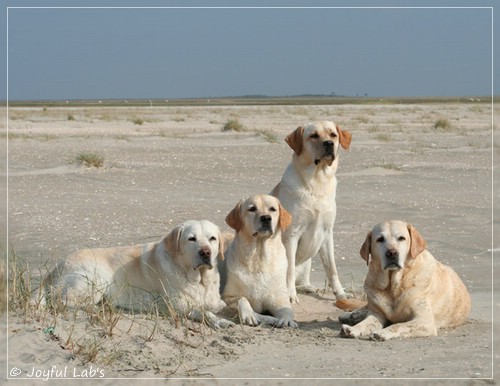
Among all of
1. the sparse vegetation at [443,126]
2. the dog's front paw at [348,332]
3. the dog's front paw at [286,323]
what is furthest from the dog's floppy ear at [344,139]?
the sparse vegetation at [443,126]

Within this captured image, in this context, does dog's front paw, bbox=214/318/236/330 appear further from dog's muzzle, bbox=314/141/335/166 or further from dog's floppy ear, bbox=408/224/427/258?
dog's muzzle, bbox=314/141/335/166

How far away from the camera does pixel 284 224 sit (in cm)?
844

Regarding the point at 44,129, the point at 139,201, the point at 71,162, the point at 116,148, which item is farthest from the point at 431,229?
the point at 44,129

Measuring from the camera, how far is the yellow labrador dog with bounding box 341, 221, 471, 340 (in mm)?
7695

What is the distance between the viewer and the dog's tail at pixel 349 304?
8.89 metres

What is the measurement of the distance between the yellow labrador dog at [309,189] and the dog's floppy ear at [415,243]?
155 cm

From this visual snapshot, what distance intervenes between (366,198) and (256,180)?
3.24 meters

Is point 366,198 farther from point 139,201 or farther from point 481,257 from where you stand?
point 481,257

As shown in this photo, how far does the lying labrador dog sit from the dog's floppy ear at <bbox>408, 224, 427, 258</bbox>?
5.11 feet

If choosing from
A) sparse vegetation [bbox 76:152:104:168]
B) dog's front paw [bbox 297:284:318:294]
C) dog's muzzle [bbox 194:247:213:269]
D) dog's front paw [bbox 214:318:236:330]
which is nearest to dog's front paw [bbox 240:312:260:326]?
dog's front paw [bbox 214:318:236:330]

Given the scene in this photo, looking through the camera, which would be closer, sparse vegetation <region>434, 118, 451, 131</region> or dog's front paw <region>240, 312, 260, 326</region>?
dog's front paw <region>240, 312, 260, 326</region>

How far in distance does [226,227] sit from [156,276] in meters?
4.63

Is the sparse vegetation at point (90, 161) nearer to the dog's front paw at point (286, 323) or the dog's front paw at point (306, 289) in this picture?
the dog's front paw at point (306, 289)

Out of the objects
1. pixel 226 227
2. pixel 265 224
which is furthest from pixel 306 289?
pixel 226 227
